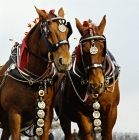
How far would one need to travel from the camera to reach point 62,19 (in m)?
6.78

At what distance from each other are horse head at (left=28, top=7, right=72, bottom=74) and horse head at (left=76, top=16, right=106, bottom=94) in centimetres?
57

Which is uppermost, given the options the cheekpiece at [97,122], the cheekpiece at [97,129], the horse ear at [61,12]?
the horse ear at [61,12]

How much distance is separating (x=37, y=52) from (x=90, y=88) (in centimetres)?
121

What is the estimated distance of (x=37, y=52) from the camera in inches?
278

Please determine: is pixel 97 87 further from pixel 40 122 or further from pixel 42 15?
pixel 42 15

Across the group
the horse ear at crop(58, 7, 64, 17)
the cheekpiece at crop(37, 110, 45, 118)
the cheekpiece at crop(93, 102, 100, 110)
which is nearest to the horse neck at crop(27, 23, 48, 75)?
the horse ear at crop(58, 7, 64, 17)

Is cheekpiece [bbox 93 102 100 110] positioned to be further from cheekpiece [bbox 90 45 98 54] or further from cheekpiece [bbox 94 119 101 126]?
cheekpiece [bbox 90 45 98 54]

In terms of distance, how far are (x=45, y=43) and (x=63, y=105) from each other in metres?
2.29

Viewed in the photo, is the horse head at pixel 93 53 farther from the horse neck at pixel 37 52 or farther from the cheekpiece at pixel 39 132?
the cheekpiece at pixel 39 132

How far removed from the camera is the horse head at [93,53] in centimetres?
695

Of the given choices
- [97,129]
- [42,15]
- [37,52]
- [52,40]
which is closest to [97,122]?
[97,129]

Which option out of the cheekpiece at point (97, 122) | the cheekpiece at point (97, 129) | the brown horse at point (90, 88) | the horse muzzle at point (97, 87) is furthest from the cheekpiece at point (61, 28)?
the cheekpiece at point (97, 129)

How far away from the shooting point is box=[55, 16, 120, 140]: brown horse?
23.8ft

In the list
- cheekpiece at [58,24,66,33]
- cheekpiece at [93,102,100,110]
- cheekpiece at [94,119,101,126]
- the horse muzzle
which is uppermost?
cheekpiece at [58,24,66,33]
